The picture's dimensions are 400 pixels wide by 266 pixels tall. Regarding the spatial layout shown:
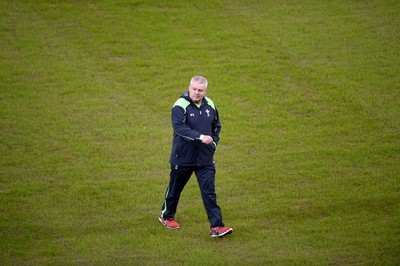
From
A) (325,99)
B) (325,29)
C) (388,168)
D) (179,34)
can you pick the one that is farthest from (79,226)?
(325,29)

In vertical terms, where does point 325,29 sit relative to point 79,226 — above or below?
above

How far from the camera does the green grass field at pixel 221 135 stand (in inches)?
375

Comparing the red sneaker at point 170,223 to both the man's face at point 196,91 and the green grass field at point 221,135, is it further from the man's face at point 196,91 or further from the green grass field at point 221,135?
the man's face at point 196,91

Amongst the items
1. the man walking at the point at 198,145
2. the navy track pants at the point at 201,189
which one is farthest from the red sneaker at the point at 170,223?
the man walking at the point at 198,145

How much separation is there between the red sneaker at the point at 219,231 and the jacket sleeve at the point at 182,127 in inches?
55.9

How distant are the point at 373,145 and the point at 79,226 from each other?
600cm

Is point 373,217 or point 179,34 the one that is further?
point 179,34

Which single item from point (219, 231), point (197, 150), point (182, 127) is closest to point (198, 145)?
point (197, 150)

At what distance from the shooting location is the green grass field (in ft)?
31.2

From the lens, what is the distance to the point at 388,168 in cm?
1171

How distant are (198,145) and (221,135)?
12.2ft

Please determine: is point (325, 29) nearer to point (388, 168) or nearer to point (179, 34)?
point (179, 34)

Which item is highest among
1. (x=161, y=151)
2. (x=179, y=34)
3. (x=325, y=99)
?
(x=179, y=34)

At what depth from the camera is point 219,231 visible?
9.48 m
